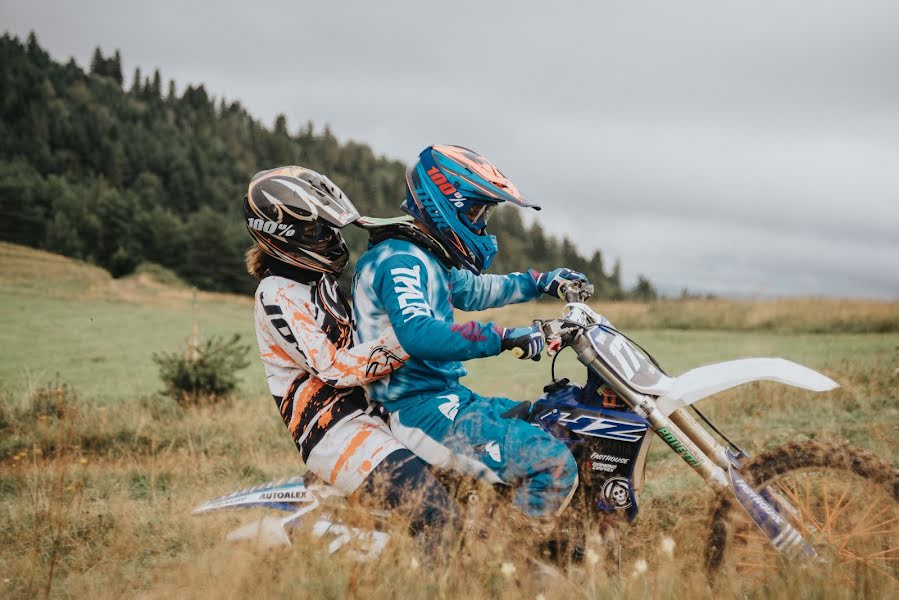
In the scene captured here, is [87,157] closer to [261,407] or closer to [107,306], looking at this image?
[107,306]

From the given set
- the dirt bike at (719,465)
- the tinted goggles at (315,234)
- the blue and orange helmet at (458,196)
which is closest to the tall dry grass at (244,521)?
the dirt bike at (719,465)

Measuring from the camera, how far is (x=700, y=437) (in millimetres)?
3045

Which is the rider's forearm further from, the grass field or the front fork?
the grass field

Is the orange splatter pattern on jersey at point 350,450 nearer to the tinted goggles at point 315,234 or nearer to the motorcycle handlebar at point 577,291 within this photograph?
the tinted goggles at point 315,234

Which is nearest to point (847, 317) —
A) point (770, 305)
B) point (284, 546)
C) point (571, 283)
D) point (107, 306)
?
point (770, 305)

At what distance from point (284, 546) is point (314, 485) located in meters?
0.36

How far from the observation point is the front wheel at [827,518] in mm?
2822

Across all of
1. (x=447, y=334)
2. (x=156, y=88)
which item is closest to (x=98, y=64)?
(x=156, y=88)

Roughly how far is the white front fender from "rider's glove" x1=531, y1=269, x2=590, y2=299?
2.72 feet

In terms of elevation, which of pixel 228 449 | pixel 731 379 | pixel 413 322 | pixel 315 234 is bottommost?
pixel 228 449

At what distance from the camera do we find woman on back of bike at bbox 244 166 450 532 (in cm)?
334

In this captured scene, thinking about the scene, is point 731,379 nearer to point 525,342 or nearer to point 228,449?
point 525,342

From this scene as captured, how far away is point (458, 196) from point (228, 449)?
16.3ft

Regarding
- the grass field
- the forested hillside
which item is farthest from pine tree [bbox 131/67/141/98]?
the grass field
